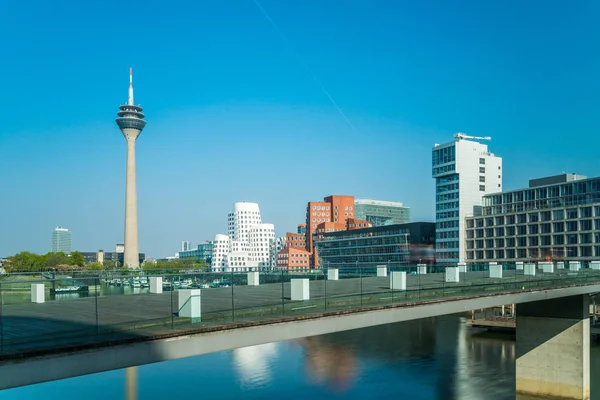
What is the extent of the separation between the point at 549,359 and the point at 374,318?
61.4 ft

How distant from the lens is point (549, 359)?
1244 inches

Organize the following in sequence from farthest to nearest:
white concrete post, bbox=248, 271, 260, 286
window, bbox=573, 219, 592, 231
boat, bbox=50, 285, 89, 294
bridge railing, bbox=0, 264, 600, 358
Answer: window, bbox=573, 219, 592, 231 < white concrete post, bbox=248, 271, 260, 286 < boat, bbox=50, 285, 89, 294 < bridge railing, bbox=0, 264, 600, 358

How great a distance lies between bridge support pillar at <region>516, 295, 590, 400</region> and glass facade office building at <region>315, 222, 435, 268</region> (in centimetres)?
6562

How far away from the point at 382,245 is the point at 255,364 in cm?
7925

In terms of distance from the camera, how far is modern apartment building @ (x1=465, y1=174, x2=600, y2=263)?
82.5 metres

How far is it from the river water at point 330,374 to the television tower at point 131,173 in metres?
71.2

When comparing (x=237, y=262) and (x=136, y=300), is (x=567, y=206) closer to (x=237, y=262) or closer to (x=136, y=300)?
(x=136, y=300)

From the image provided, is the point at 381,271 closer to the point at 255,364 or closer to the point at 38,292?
the point at 38,292

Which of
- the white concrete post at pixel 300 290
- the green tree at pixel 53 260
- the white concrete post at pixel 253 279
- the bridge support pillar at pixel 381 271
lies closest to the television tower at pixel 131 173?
the green tree at pixel 53 260

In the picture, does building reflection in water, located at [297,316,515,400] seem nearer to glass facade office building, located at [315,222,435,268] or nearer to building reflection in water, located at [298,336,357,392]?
building reflection in water, located at [298,336,357,392]

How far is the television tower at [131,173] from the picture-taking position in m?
114

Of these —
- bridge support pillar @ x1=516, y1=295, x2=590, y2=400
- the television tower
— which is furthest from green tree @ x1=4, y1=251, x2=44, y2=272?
bridge support pillar @ x1=516, y1=295, x2=590, y2=400

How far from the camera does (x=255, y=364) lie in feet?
134

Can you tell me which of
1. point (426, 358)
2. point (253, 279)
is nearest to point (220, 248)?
point (426, 358)
